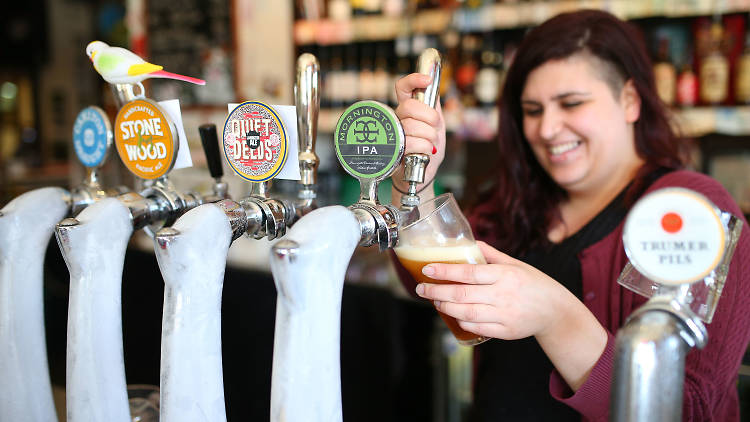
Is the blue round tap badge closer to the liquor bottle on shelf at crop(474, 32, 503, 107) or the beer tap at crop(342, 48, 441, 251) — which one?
the beer tap at crop(342, 48, 441, 251)

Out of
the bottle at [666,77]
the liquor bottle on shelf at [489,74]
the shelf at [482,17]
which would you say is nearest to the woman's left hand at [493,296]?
the shelf at [482,17]

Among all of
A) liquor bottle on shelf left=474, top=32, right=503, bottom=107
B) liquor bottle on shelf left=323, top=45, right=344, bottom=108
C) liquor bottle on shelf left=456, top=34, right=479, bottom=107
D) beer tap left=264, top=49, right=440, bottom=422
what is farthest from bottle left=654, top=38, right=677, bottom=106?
beer tap left=264, top=49, right=440, bottom=422

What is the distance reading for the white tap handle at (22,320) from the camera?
72 centimetres

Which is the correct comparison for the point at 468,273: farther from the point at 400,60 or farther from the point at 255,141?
the point at 400,60

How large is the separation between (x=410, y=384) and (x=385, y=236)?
6.28 feet

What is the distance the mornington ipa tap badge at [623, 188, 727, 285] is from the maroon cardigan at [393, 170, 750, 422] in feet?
1.25

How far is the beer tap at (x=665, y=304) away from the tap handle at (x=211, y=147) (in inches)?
22.1

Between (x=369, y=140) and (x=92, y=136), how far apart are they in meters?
0.43

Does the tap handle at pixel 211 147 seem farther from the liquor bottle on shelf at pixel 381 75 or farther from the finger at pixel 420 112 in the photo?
the liquor bottle on shelf at pixel 381 75

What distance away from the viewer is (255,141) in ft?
2.32

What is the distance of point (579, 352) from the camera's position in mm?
833

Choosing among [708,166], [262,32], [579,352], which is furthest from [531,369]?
[262,32]

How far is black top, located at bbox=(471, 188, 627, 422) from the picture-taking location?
1292mm

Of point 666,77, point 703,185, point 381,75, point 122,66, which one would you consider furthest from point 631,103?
point 381,75
